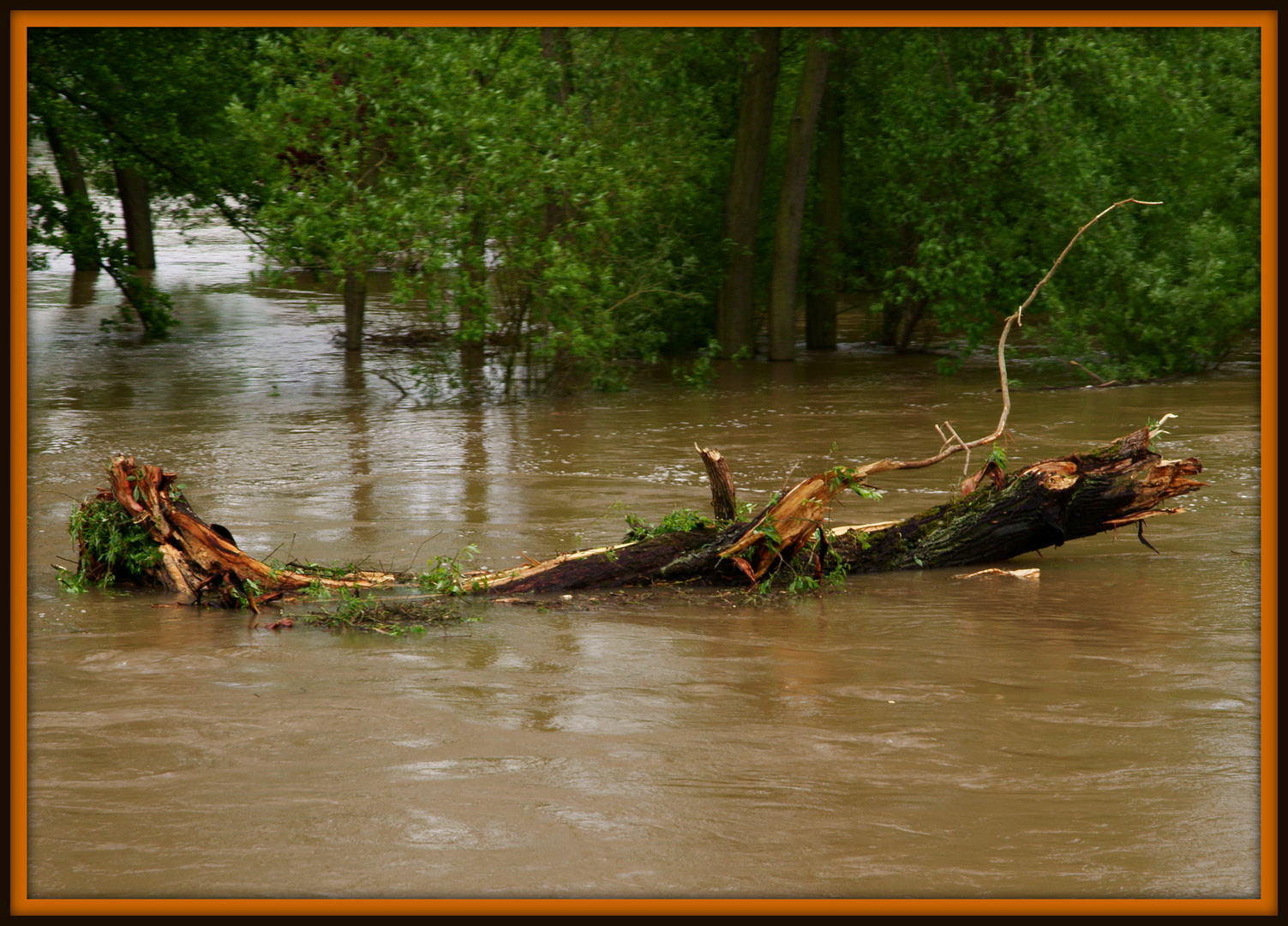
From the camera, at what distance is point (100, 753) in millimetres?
4695

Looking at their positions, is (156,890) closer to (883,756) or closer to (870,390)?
(883,756)

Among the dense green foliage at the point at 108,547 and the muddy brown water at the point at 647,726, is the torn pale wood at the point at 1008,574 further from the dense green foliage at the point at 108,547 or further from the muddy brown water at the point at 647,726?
the dense green foliage at the point at 108,547

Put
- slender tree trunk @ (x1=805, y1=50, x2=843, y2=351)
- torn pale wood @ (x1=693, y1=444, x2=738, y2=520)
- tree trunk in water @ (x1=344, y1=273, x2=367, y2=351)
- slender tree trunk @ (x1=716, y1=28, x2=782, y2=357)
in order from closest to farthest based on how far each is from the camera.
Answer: torn pale wood @ (x1=693, y1=444, x2=738, y2=520) < slender tree trunk @ (x1=716, y1=28, x2=782, y2=357) < tree trunk in water @ (x1=344, y1=273, x2=367, y2=351) < slender tree trunk @ (x1=805, y1=50, x2=843, y2=351)

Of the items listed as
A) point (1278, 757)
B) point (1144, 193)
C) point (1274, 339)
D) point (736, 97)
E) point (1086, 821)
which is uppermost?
point (736, 97)

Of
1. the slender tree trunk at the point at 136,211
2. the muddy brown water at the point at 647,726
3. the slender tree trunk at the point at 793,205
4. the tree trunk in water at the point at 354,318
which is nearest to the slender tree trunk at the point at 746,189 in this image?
the slender tree trunk at the point at 793,205

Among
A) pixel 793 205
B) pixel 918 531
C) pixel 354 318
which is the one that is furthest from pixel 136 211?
pixel 918 531

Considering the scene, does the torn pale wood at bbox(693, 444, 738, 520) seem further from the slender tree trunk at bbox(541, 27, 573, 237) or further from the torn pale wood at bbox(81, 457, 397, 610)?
the slender tree trunk at bbox(541, 27, 573, 237)

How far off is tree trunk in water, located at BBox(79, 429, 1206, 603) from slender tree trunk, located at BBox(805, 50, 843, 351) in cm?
1284

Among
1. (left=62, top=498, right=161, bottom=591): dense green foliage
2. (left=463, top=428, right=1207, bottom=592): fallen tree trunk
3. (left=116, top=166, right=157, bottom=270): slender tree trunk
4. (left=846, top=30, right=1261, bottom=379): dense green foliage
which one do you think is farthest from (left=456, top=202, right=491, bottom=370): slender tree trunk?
(left=116, top=166, right=157, bottom=270): slender tree trunk

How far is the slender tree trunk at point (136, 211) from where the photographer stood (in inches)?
942

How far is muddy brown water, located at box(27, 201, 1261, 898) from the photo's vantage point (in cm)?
393

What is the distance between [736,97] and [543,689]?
16766 mm

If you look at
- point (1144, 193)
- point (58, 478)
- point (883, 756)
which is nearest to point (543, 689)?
point (883, 756)

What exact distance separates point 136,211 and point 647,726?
77.1ft
